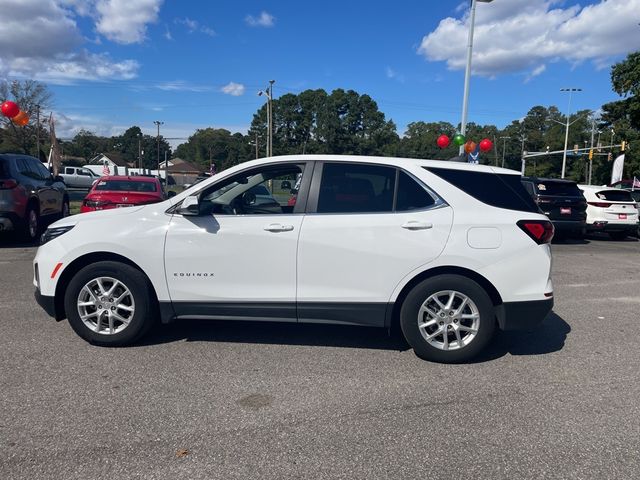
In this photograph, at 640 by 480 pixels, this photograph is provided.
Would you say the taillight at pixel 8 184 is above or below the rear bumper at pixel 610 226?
above

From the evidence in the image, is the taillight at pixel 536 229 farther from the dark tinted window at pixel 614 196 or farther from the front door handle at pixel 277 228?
the dark tinted window at pixel 614 196

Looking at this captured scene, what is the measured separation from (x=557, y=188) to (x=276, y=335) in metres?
10.9

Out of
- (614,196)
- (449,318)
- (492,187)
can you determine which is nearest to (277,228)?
(449,318)

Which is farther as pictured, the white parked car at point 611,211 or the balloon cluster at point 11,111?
the balloon cluster at point 11,111

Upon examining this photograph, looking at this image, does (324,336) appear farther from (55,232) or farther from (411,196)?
(55,232)

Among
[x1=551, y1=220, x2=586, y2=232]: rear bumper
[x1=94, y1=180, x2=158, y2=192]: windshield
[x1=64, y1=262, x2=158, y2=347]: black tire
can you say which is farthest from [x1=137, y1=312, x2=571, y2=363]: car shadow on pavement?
[x1=551, y1=220, x2=586, y2=232]: rear bumper

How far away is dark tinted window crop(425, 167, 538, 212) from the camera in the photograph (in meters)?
4.37

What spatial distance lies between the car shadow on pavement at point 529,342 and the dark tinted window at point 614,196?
10529 millimetres

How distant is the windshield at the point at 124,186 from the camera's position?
1105cm

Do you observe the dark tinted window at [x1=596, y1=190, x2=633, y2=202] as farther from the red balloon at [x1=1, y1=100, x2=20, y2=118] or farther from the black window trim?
the red balloon at [x1=1, y1=100, x2=20, y2=118]

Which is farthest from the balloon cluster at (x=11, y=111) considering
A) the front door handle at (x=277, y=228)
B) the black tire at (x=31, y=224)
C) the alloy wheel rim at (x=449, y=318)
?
the alloy wheel rim at (x=449, y=318)

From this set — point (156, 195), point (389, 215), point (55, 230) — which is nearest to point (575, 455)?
point (389, 215)

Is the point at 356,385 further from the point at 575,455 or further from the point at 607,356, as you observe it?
the point at 607,356

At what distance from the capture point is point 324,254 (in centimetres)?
428
